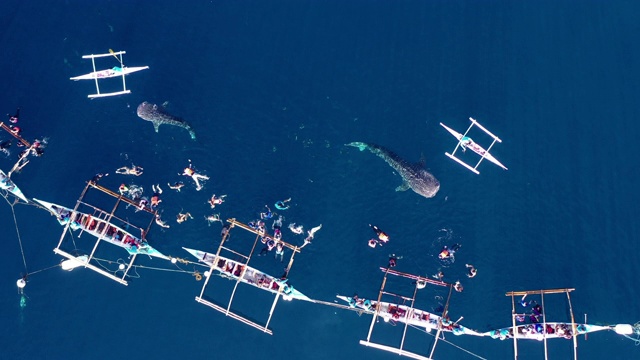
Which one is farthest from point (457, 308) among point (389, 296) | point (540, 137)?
point (540, 137)

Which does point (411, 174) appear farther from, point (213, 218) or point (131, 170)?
point (131, 170)

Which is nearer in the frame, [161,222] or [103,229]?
[103,229]

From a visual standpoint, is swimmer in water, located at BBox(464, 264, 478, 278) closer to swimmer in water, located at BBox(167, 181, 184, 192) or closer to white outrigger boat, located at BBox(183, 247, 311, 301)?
white outrigger boat, located at BBox(183, 247, 311, 301)

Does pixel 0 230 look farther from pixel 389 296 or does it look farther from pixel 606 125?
pixel 606 125

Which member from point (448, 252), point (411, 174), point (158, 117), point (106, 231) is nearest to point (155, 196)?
point (106, 231)

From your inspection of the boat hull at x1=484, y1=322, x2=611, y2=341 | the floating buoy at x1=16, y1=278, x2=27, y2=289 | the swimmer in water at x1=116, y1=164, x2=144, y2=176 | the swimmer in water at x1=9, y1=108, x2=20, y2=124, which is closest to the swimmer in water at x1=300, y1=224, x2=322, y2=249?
the swimmer in water at x1=116, y1=164, x2=144, y2=176

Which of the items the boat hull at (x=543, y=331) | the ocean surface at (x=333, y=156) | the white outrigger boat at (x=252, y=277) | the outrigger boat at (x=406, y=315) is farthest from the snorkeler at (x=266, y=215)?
the boat hull at (x=543, y=331)
